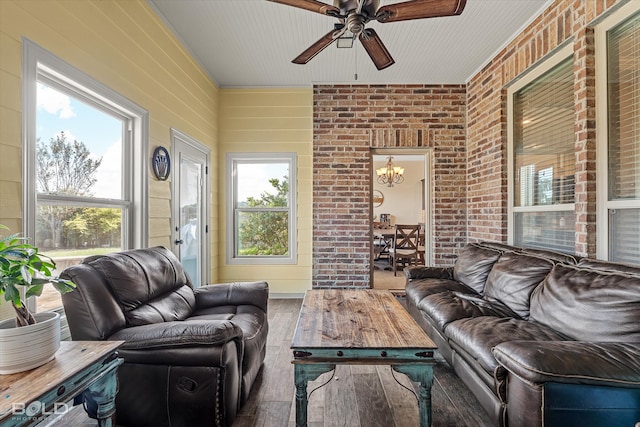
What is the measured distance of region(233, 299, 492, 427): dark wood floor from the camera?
179 cm

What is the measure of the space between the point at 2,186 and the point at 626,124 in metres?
3.75

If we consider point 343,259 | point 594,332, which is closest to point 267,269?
point 343,259

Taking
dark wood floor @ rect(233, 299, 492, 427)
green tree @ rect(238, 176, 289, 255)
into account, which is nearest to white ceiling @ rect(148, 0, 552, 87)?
green tree @ rect(238, 176, 289, 255)

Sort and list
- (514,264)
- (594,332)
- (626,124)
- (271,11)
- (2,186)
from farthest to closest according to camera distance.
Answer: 1. (271,11)
2. (514,264)
3. (626,124)
4. (594,332)
5. (2,186)

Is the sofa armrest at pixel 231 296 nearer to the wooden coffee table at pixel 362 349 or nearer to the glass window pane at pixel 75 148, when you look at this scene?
the wooden coffee table at pixel 362 349

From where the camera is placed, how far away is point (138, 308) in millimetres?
1827

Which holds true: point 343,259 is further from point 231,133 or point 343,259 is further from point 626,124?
point 626,124

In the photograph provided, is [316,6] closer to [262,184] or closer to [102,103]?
[102,103]

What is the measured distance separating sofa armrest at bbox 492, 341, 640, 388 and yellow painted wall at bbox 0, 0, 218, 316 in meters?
2.48

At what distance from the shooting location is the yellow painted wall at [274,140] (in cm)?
441

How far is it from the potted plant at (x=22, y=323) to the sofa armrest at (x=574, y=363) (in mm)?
1897

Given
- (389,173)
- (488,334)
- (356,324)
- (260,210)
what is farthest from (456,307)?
(389,173)

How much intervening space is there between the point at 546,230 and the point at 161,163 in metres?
3.70

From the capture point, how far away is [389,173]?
7676 millimetres
